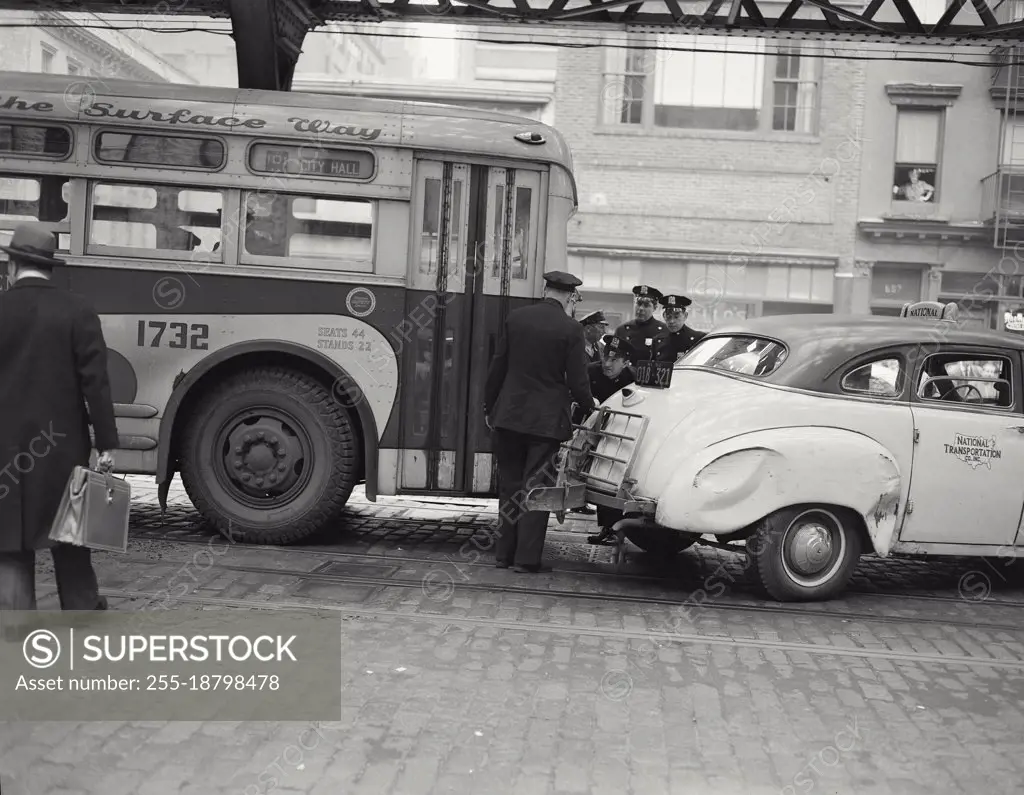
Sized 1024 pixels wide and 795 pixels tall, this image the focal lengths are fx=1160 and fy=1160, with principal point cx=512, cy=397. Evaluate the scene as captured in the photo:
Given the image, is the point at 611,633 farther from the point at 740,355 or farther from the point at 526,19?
the point at 526,19

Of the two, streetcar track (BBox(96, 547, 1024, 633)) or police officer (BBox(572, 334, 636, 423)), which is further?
police officer (BBox(572, 334, 636, 423))

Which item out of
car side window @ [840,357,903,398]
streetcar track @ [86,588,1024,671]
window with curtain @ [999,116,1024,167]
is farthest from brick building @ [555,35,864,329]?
streetcar track @ [86,588,1024,671]

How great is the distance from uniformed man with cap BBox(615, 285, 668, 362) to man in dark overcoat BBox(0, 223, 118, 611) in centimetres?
524

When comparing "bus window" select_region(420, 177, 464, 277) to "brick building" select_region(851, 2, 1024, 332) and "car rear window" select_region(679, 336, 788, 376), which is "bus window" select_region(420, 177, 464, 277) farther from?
"brick building" select_region(851, 2, 1024, 332)

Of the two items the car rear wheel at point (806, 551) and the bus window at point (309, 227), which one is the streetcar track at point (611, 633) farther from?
the bus window at point (309, 227)

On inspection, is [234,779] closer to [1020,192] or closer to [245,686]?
[245,686]

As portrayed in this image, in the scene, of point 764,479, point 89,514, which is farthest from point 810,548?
point 89,514

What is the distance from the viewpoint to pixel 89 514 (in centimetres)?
522

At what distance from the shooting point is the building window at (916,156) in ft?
76.6

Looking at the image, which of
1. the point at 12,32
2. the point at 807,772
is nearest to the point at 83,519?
the point at 807,772

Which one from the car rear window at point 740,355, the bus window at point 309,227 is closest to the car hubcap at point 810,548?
the car rear window at point 740,355

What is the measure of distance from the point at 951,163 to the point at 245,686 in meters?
21.9

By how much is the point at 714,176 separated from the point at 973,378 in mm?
16092

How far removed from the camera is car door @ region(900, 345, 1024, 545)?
23.9ft
